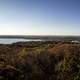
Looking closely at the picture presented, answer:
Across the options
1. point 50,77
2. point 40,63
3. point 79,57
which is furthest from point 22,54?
point 79,57

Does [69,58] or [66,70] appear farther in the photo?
[69,58]

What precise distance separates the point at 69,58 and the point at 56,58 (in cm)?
110

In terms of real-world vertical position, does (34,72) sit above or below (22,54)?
below

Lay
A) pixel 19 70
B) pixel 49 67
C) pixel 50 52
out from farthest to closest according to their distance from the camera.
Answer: pixel 50 52, pixel 49 67, pixel 19 70

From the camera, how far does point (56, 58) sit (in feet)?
57.4

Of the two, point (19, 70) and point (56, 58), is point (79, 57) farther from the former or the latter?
point (19, 70)

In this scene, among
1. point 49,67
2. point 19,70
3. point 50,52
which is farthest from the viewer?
point 50,52

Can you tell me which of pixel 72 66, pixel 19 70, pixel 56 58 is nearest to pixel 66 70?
pixel 72 66

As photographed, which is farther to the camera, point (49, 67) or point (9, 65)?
point (49, 67)

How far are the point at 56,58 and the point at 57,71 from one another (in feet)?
5.06

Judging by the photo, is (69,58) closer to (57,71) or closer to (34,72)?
(57,71)

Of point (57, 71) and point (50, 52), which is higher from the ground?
point (50, 52)

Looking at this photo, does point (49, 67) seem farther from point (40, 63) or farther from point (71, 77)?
point (71, 77)

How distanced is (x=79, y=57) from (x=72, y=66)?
4.76ft
